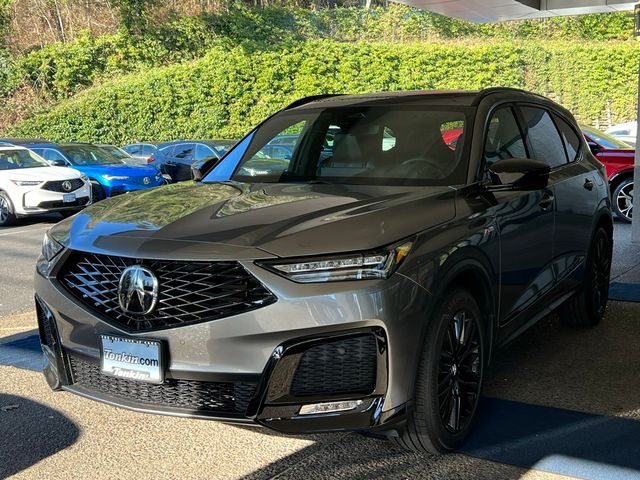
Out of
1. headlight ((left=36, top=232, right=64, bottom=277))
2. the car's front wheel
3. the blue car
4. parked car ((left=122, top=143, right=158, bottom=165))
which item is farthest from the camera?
parked car ((left=122, top=143, right=158, bottom=165))

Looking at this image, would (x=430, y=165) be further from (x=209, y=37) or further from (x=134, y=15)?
(x=134, y=15)

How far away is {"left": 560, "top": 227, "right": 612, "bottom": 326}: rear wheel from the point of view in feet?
17.5

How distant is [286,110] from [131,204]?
1.58m

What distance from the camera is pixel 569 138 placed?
17.5 ft

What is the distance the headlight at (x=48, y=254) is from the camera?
3.45m

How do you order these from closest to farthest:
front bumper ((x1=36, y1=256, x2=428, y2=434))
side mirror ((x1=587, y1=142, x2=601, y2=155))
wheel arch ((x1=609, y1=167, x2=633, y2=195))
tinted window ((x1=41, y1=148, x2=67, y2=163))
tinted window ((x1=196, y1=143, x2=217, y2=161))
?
front bumper ((x1=36, y1=256, x2=428, y2=434))
wheel arch ((x1=609, y1=167, x2=633, y2=195))
side mirror ((x1=587, y1=142, x2=601, y2=155))
tinted window ((x1=41, y1=148, x2=67, y2=163))
tinted window ((x1=196, y1=143, x2=217, y2=161))

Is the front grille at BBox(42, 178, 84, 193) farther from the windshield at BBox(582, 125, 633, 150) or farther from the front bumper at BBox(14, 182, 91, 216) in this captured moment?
the windshield at BBox(582, 125, 633, 150)

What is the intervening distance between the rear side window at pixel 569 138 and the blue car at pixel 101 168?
11.4m

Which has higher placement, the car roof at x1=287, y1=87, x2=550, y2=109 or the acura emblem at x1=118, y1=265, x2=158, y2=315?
the car roof at x1=287, y1=87, x2=550, y2=109

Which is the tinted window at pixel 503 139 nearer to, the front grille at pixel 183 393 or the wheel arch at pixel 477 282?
the wheel arch at pixel 477 282

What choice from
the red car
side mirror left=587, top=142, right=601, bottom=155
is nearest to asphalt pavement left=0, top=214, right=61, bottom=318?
the red car

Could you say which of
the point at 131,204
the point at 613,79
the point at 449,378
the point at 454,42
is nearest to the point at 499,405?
the point at 449,378

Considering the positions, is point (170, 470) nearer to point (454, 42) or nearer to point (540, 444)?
point (540, 444)

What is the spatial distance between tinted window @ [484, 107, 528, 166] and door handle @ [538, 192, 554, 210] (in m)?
0.27
